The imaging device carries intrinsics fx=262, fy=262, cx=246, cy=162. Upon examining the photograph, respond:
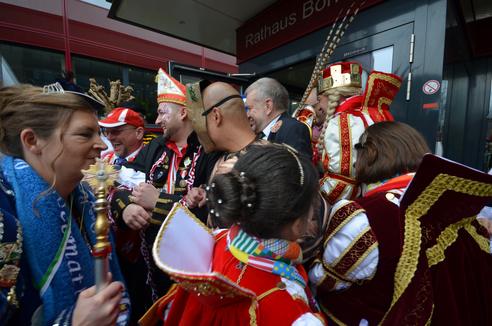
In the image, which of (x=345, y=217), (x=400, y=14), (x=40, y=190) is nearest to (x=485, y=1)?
(x=400, y=14)

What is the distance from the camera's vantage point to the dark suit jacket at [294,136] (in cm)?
219

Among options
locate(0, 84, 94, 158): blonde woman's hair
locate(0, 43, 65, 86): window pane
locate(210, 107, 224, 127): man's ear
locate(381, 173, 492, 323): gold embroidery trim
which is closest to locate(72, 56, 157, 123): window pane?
locate(0, 43, 65, 86): window pane

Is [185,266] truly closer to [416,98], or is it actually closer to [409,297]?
[409,297]

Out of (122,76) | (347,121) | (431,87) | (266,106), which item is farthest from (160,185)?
(122,76)

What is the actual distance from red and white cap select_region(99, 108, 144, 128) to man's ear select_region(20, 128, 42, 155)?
203 centimetres

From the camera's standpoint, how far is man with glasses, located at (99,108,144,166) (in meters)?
2.95

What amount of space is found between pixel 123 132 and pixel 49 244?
2285 mm

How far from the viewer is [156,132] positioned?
16.9 feet

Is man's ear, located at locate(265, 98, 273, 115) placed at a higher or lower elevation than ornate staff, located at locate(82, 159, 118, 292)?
higher

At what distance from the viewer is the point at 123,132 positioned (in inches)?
118

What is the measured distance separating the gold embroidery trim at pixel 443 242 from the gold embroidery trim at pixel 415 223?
0.26 feet

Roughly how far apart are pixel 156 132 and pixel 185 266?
4.73 meters

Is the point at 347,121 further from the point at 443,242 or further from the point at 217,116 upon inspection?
the point at 443,242

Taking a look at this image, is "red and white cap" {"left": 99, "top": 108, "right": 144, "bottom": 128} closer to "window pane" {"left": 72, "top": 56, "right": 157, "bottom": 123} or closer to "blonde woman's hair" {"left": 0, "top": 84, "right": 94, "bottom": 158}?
"blonde woman's hair" {"left": 0, "top": 84, "right": 94, "bottom": 158}
